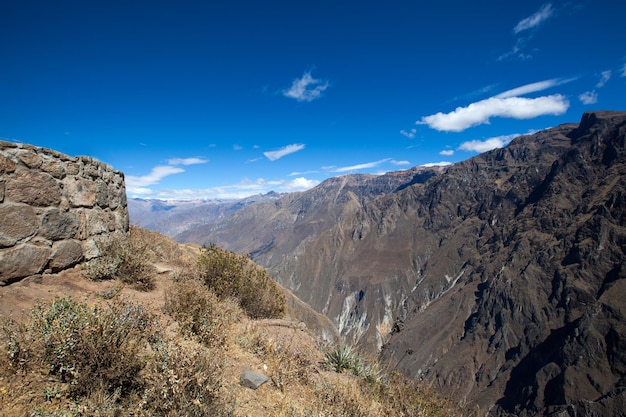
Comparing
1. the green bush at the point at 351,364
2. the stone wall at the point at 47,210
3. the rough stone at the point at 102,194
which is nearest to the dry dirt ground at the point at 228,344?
the green bush at the point at 351,364

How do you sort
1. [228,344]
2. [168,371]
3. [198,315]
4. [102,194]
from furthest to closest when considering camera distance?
1. [102,194]
2. [198,315]
3. [228,344]
4. [168,371]

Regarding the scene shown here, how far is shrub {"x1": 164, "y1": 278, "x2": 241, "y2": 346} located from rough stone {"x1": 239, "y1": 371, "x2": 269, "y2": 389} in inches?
35.5

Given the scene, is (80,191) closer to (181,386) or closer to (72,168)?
(72,168)

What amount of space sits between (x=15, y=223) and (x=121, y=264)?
2612 millimetres

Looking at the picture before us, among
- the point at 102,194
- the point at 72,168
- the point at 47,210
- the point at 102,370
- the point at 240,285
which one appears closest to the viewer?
the point at 102,370

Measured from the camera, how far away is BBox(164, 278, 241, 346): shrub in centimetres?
595

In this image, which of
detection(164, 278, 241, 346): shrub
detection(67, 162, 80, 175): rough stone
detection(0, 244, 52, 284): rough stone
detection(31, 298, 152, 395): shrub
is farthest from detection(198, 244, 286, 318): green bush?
detection(31, 298, 152, 395): shrub

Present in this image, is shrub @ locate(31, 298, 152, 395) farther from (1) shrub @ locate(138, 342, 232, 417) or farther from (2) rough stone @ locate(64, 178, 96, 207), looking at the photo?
(2) rough stone @ locate(64, 178, 96, 207)

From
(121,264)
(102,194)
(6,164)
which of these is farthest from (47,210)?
(121,264)

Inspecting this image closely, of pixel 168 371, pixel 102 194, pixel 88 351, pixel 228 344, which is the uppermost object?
pixel 102 194

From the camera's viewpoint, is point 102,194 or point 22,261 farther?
point 102,194

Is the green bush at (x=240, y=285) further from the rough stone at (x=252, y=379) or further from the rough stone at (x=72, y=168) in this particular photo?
the rough stone at (x=72, y=168)

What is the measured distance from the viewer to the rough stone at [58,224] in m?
6.61

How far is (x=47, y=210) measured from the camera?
666cm
